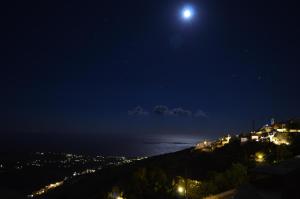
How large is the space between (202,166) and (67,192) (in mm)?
31000

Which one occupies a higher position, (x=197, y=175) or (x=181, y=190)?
(x=197, y=175)

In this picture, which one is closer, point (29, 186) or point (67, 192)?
point (67, 192)

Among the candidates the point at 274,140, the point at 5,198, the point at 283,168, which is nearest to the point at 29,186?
the point at 274,140

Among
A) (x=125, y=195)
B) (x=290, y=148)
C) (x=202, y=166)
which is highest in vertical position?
(x=290, y=148)

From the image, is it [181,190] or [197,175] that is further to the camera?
[197,175]

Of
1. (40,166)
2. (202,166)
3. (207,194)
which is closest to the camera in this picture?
(207,194)

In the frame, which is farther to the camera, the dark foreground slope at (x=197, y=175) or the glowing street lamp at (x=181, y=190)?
the glowing street lamp at (x=181, y=190)

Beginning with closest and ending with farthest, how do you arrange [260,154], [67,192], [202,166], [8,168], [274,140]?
[260,154] → [202,166] → [274,140] → [67,192] → [8,168]

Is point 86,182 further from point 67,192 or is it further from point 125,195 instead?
point 125,195

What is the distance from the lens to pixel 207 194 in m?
31.0

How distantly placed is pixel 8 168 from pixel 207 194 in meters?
113

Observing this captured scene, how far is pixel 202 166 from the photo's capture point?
166ft

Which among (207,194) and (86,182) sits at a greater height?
(207,194)

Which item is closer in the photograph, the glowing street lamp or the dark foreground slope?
the dark foreground slope
